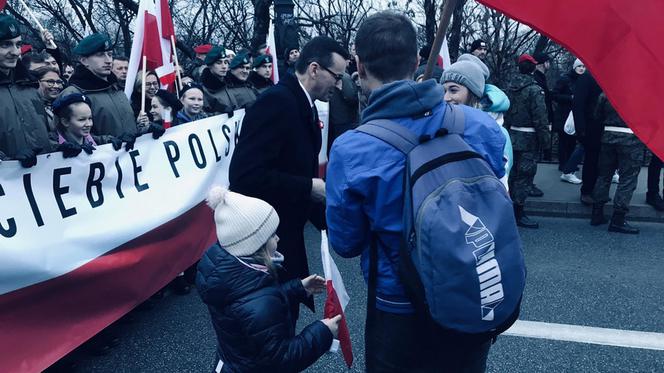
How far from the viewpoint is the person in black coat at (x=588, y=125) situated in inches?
264

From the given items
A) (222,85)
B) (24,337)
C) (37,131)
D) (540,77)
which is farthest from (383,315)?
(540,77)

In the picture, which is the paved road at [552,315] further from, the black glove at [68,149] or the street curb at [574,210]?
the black glove at [68,149]

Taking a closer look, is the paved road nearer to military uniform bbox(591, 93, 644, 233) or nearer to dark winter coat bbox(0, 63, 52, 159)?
military uniform bbox(591, 93, 644, 233)

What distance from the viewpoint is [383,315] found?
1.97 metres

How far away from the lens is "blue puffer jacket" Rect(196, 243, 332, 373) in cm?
213

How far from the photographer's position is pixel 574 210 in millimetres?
7133

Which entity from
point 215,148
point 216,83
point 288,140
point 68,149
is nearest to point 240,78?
point 216,83

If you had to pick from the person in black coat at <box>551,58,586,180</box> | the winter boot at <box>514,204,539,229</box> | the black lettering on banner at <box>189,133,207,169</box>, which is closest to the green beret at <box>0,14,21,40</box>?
the black lettering on banner at <box>189,133,207,169</box>

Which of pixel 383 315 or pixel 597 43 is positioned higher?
pixel 597 43

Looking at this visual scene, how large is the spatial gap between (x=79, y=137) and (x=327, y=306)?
2483 millimetres

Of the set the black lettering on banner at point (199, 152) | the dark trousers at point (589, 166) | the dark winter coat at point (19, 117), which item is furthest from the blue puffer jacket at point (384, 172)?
the dark trousers at point (589, 166)

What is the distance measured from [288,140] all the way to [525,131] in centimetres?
472

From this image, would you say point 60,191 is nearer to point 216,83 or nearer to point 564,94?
point 216,83

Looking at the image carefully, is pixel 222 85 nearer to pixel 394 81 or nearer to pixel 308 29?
pixel 394 81
